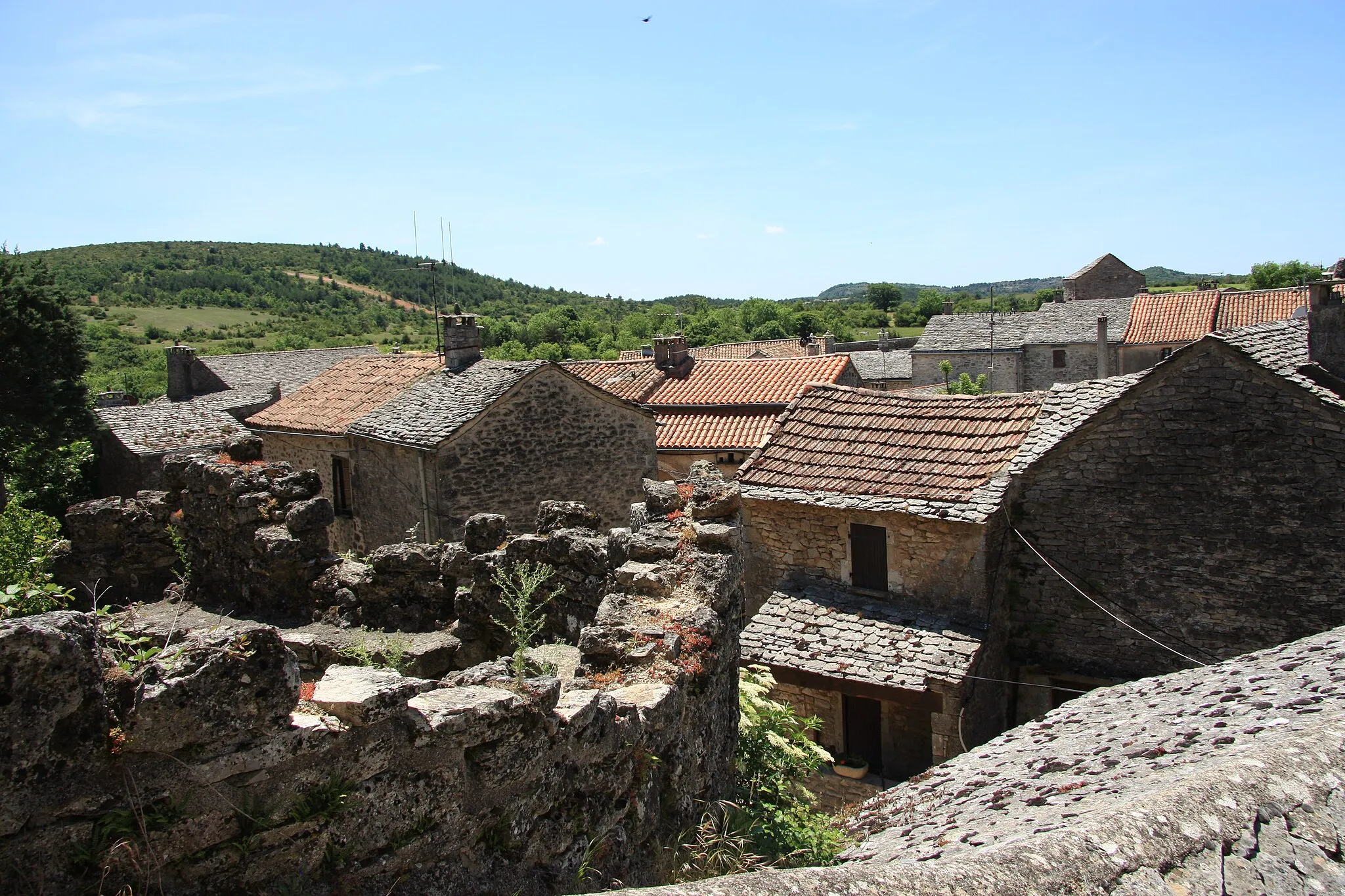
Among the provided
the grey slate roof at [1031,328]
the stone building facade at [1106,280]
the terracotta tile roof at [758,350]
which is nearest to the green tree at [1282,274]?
the stone building facade at [1106,280]

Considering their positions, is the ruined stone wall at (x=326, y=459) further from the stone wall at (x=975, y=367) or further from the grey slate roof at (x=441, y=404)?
the stone wall at (x=975, y=367)

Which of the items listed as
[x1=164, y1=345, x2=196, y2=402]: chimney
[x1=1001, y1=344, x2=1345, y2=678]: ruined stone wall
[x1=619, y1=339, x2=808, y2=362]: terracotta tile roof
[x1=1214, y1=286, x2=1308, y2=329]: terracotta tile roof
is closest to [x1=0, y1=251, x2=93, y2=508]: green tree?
[x1=164, y1=345, x2=196, y2=402]: chimney

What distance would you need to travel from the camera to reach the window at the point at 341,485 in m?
20.6

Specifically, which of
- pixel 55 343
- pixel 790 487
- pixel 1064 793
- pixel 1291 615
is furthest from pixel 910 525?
pixel 55 343

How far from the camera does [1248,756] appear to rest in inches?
179

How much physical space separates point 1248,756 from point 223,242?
155 m

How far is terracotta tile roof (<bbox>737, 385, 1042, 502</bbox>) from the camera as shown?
12.9 metres

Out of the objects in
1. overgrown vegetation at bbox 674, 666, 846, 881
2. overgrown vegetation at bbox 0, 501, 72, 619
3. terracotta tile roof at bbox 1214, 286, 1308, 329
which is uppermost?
terracotta tile roof at bbox 1214, 286, 1308, 329

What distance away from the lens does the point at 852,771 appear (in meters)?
12.3

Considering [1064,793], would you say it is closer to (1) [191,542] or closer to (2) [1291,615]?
(2) [1291,615]

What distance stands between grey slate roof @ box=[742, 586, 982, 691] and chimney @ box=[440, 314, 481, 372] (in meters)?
11.2

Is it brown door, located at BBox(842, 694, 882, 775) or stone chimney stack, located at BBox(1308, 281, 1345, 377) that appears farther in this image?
brown door, located at BBox(842, 694, 882, 775)

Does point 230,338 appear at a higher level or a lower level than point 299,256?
lower

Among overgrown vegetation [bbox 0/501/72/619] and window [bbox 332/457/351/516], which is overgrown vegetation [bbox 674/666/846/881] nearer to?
overgrown vegetation [bbox 0/501/72/619]
